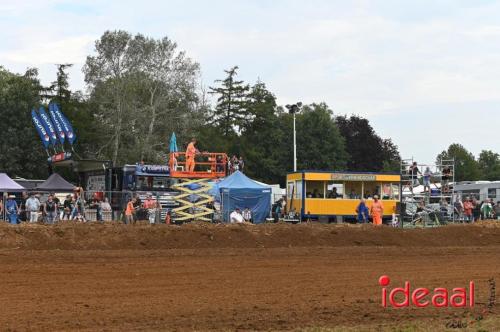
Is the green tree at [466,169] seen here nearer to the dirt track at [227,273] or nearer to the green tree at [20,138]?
the green tree at [20,138]

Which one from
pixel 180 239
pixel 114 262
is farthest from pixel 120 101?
pixel 114 262

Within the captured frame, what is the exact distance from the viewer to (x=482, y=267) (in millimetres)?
19266

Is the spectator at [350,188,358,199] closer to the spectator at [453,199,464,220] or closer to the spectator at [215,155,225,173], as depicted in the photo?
the spectator at [453,199,464,220]

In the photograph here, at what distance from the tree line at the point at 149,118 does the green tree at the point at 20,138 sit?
0.09 m

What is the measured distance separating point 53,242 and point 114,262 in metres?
4.32

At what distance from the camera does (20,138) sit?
64.5 metres

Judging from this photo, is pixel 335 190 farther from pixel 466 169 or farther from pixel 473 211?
pixel 466 169

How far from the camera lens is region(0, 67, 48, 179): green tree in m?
64.0

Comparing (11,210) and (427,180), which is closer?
(11,210)

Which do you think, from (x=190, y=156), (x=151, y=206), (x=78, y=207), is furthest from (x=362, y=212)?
(x=78, y=207)

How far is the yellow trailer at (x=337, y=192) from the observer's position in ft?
120

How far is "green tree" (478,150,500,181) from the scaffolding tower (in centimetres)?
7395

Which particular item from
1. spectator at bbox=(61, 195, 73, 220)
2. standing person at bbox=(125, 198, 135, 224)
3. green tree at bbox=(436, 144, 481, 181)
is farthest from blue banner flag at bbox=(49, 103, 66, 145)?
green tree at bbox=(436, 144, 481, 181)

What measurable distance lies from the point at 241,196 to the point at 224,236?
10996mm
